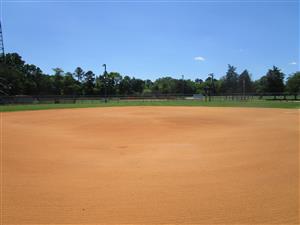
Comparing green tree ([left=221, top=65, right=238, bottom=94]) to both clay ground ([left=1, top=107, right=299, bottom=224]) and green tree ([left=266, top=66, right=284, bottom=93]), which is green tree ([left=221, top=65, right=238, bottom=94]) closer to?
green tree ([left=266, top=66, right=284, bottom=93])

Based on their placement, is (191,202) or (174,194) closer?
(191,202)

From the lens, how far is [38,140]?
1270 centimetres

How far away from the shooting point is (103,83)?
10688cm

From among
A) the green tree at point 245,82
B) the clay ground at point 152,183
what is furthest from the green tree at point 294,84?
the clay ground at point 152,183

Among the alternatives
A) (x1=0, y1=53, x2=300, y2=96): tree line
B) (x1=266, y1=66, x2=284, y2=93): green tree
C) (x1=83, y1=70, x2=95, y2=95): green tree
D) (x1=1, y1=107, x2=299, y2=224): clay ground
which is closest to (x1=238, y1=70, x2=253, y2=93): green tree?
(x1=0, y1=53, x2=300, y2=96): tree line

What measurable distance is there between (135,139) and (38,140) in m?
3.84

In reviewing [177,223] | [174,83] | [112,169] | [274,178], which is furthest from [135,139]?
[174,83]

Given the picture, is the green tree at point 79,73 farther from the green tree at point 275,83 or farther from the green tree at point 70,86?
the green tree at point 275,83

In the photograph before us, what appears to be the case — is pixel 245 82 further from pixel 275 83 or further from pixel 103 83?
pixel 103 83

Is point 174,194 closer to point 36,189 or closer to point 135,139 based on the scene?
point 36,189

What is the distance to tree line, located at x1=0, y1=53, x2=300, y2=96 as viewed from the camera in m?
85.4

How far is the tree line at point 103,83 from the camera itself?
280ft

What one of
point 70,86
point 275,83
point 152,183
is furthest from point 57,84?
point 152,183

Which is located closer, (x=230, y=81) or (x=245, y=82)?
(x=245, y=82)
